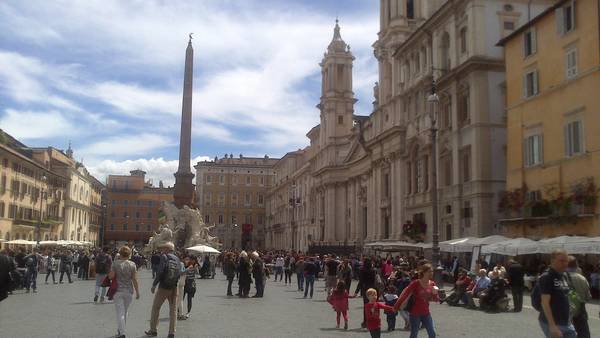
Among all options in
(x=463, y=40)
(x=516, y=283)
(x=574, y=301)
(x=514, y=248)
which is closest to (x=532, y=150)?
(x=514, y=248)

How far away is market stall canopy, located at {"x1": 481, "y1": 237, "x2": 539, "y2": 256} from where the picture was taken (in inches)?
957

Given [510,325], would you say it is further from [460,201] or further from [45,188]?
[45,188]

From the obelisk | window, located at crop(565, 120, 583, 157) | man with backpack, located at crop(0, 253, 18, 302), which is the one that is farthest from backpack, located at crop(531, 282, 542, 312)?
the obelisk

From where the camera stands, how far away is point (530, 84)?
99.2 feet

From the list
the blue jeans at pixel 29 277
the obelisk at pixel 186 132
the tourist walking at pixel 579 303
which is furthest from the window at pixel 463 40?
the tourist walking at pixel 579 303

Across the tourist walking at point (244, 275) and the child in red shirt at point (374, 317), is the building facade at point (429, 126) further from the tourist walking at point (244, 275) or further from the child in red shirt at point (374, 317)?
the child in red shirt at point (374, 317)

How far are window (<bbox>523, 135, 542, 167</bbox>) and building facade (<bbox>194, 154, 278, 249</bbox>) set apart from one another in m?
87.7

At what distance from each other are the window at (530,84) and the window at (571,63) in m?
2.22

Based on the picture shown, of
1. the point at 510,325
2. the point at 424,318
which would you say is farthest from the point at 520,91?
the point at 424,318

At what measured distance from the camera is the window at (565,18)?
1074 inches

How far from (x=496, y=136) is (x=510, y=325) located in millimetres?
22318

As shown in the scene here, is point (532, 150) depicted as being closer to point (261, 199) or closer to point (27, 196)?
point (27, 196)

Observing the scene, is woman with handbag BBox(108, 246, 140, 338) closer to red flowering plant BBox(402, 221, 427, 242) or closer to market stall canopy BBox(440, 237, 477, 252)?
market stall canopy BBox(440, 237, 477, 252)

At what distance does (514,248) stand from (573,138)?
5478 millimetres
